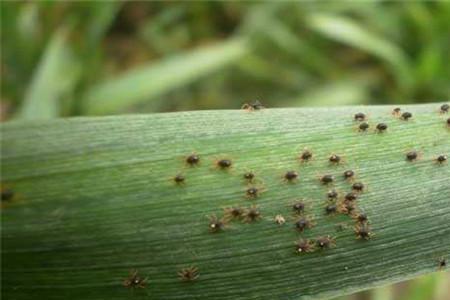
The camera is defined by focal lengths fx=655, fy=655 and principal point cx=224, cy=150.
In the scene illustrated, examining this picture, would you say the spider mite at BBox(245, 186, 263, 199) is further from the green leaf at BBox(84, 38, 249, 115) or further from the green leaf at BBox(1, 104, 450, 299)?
the green leaf at BBox(84, 38, 249, 115)

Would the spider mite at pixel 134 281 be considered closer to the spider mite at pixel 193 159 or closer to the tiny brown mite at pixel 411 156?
the spider mite at pixel 193 159

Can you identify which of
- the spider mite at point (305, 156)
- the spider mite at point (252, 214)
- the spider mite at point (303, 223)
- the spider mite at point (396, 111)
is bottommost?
the spider mite at point (303, 223)

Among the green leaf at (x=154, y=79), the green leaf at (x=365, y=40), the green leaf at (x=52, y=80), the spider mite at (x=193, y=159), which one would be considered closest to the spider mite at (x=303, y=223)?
the spider mite at (x=193, y=159)

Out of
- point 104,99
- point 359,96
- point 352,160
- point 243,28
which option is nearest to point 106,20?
point 104,99

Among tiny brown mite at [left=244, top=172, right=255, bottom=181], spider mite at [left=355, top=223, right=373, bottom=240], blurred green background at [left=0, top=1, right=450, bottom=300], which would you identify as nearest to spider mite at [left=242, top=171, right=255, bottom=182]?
tiny brown mite at [left=244, top=172, right=255, bottom=181]

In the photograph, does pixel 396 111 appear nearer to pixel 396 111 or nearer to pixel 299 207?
pixel 396 111

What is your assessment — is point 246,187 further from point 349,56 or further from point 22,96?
point 349,56

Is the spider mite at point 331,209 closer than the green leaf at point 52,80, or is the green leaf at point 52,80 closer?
the spider mite at point 331,209
